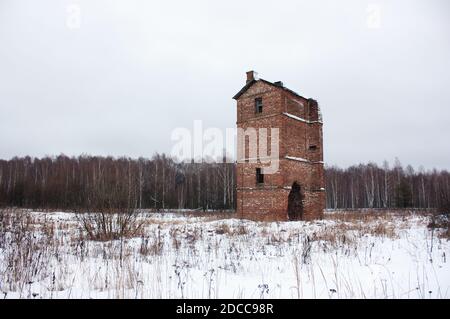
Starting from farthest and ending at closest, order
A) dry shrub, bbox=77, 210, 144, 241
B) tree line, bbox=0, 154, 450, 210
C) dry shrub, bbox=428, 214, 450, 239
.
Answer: tree line, bbox=0, 154, 450, 210 → dry shrub, bbox=428, 214, 450, 239 → dry shrub, bbox=77, 210, 144, 241

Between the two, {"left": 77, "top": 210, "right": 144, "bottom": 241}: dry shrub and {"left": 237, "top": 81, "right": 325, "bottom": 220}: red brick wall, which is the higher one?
{"left": 237, "top": 81, "right": 325, "bottom": 220}: red brick wall

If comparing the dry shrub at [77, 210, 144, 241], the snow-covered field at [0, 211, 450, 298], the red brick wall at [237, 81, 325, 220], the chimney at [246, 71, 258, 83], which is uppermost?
the chimney at [246, 71, 258, 83]

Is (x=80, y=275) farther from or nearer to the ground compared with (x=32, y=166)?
nearer to the ground

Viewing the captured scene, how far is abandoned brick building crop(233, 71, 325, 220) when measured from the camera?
1872cm

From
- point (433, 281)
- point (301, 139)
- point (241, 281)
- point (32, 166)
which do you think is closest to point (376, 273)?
point (433, 281)

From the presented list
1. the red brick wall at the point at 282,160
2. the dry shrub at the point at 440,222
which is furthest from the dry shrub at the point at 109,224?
the dry shrub at the point at 440,222

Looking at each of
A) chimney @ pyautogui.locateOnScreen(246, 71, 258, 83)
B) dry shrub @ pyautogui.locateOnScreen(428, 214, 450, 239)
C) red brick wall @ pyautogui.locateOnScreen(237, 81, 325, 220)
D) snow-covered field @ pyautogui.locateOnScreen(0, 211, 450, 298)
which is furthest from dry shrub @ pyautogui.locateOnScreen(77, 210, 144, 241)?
chimney @ pyautogui.locateOnScreen(246, 71, 258, 83)

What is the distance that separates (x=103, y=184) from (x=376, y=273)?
23.8ft

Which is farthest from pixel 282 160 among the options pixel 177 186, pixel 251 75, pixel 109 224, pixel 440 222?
pixel 177 186

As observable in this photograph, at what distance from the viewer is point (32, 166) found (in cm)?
5581

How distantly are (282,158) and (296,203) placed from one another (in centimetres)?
395

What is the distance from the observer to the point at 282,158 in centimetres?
1861

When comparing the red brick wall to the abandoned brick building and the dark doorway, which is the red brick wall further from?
the dark doorway
